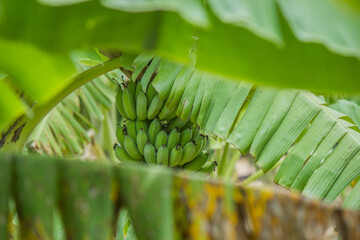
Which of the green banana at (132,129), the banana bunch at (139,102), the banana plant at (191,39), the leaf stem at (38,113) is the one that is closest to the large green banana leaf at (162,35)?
the banana plant at (191,39)

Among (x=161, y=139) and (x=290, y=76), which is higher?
(x=290, y=76)

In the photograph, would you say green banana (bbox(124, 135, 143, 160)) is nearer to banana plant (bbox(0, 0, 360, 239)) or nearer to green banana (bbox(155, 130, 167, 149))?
green banana (bbox(155, 130, 167, 149))

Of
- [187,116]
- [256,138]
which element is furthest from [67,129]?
[256,138]

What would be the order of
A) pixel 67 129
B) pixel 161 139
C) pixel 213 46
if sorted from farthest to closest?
pixel 67 129
pixel 161 139
pixel 213 46

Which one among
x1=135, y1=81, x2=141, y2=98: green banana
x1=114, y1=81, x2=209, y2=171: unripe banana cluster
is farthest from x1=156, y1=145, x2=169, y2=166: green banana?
x1=135, y1=81, x2=141, y2=98: green banana

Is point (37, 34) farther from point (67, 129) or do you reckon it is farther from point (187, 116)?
point (67, 129)

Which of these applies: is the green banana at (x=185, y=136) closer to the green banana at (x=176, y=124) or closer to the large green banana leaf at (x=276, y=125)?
the green banana at (x=176, y=124)

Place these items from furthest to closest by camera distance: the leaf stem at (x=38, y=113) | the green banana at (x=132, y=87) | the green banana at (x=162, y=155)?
the green banana at (x=132, y=87) → the green banana at (x=162, y=155) → the leaf stem at (x=38, y=113)
